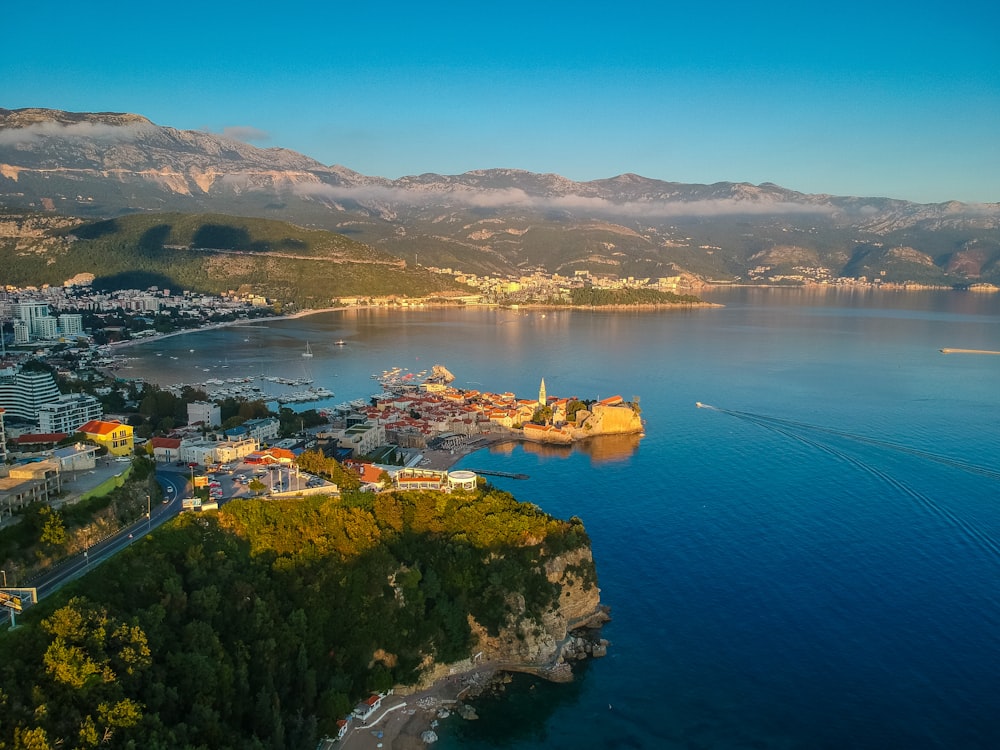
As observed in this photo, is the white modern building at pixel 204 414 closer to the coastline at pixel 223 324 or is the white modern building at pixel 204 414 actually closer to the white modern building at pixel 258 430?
the white modern building at pixel 258 430

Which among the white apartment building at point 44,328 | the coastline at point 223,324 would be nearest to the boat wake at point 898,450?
the coastline at point 223,324

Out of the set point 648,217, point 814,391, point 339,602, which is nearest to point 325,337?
point 814,391

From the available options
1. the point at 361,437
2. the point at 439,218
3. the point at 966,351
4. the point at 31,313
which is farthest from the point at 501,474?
the point at 439,218

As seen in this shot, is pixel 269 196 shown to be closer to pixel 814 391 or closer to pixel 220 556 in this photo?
pixel 814 391

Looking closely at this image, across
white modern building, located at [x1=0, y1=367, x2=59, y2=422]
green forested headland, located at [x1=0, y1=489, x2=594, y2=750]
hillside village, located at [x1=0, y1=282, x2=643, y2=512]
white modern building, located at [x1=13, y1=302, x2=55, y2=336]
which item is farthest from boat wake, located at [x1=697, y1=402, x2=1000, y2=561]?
white modern building, located at [x1=13, y1=302, x2=55, y2=336]

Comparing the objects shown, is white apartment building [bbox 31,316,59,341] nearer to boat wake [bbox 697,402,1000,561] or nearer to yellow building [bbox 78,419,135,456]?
yellow building [bbox 78,419,135,456]
